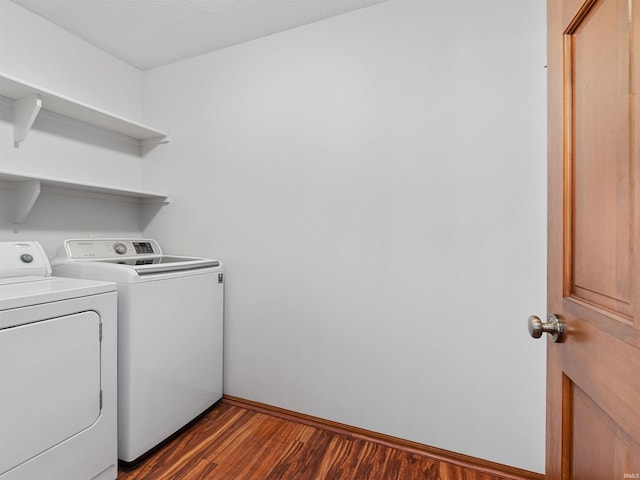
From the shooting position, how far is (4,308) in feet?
3.55

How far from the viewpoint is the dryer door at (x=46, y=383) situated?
3.61ft

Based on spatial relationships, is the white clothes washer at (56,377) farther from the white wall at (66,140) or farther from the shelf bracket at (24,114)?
the shelf bracket at (24,114)

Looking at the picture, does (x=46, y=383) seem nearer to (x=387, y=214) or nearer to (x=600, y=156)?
(x=387, y=214)

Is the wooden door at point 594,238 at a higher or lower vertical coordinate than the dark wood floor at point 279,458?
higher

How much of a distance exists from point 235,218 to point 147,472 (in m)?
1.41

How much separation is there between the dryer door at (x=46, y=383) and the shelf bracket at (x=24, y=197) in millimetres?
838

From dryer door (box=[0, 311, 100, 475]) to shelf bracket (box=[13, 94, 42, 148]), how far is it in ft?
3.77

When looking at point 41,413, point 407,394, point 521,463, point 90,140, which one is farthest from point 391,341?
point 90,140

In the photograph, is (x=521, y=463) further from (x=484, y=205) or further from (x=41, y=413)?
(x=41, y=413)

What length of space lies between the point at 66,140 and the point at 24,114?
0.30m

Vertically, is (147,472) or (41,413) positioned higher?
(41,413)

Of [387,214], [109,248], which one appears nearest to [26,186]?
[109,248]

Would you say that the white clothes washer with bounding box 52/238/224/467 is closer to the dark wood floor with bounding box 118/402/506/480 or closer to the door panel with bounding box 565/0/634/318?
the dark wood floor with bounding box 118/402/506/480

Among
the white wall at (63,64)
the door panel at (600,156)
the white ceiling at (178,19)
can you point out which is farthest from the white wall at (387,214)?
the door panel at (600,156)
